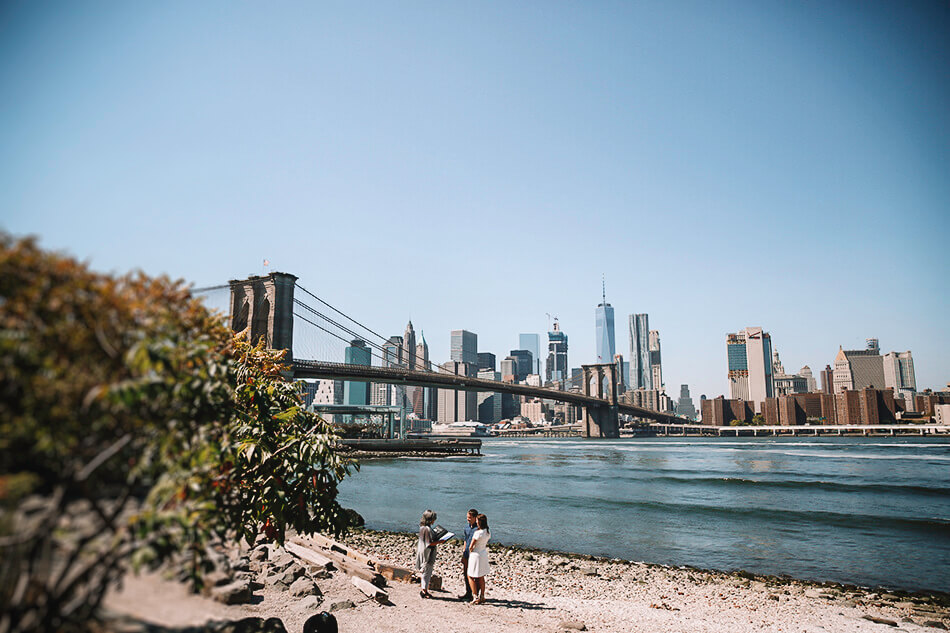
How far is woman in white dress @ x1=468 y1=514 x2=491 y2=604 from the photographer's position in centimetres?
932

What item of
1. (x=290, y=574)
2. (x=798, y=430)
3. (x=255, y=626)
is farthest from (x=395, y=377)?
(x=798, y=430)

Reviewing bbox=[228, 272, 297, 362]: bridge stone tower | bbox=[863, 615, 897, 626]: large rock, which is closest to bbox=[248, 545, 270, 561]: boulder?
bbox=[863, 615, 897, 626]: large rock

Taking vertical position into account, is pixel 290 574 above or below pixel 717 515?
above

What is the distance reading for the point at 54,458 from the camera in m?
2.41

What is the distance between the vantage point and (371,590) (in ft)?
30.2

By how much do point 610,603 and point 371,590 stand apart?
4.70m

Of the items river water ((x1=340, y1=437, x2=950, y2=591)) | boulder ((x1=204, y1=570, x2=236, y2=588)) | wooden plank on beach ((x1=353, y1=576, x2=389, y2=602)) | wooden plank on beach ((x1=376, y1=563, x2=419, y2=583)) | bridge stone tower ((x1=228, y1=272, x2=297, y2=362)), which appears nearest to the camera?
boulder ((x1=204, y1=570, x2=236, y2=588))

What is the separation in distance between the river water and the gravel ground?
193 cm

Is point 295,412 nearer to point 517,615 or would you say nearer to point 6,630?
point 6,630

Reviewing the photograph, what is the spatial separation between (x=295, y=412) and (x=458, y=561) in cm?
928

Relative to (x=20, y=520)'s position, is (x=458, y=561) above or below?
below

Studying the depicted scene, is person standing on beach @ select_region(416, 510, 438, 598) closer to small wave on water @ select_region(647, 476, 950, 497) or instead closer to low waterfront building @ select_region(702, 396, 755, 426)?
small wave on water @ select_region(647, 476, 950, 497)

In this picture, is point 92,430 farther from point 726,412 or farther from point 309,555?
point 726,412

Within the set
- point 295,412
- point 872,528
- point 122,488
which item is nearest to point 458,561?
point 295,412
